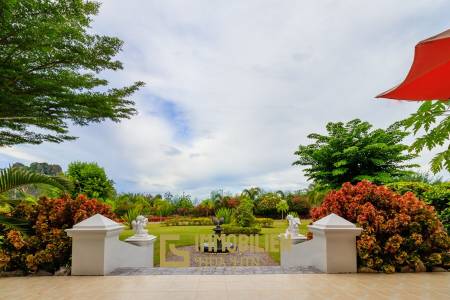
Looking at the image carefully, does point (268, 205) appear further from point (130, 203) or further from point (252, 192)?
point (130, 203)

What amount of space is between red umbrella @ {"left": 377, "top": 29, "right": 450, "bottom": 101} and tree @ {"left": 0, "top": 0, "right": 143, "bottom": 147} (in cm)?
778

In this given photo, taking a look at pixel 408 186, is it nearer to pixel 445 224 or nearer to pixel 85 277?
pixel 445 224

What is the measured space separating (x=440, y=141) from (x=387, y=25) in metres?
5.37

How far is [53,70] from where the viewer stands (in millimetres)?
10633

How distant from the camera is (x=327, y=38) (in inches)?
324

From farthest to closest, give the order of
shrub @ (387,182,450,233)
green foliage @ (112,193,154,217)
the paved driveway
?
1. green foliage @ (112,193,154,217)
2. shrub @ (387,182,450,233)
3. the paved driveway

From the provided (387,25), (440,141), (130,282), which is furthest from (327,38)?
(130,282)

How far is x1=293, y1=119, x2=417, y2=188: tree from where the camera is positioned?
44.8ft

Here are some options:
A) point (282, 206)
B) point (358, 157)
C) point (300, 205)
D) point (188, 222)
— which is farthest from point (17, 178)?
point (300, 205)

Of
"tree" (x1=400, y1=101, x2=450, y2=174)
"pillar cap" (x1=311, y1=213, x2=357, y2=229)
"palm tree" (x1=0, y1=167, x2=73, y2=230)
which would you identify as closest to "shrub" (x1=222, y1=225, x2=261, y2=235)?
"pillar cap" (x1=311, y1=213, x2=357, y2=229)

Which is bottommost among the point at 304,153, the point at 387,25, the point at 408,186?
the point at 408,186

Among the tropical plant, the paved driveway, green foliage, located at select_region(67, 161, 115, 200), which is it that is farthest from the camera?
the tropical plant

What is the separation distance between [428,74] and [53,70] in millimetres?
11235

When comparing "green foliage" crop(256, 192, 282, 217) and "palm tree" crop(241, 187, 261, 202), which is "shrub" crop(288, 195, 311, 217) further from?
"palm tree" crop(241, 187, 261, 202)
